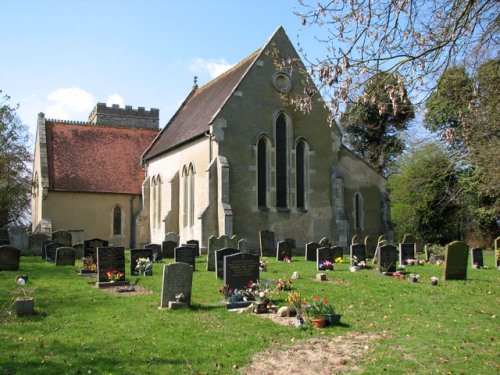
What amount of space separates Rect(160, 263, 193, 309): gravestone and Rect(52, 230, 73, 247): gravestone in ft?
44.9

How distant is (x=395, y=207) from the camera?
3434cm

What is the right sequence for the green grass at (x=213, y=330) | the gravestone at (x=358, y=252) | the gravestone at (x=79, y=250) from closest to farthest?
the green grass at (x=213, y=330)
the gravestone at (x=358, y=252)
the gravestone at (x=79, y=250)

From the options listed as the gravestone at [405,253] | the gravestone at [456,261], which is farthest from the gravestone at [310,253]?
the gravestone at [456,261]

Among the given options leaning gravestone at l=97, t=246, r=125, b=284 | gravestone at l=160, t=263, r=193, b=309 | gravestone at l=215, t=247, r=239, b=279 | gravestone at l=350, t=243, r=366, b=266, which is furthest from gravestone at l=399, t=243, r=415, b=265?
gravestone at l=160, t=263, r=193, b=309

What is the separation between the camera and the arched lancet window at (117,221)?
3256 centimetres

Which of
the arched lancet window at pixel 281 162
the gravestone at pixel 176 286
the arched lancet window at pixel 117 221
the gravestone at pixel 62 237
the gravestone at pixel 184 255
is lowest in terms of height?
the gravestone at pixel 176 286

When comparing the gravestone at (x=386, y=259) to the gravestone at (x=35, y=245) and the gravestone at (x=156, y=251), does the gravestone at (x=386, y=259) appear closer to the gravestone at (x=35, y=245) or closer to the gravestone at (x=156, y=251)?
the gravestone at (x=156, y=251)

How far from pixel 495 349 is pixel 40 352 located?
7.35 meters

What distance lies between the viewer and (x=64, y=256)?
18828 millimetres

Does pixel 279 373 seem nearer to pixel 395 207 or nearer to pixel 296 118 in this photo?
pixel 296 118

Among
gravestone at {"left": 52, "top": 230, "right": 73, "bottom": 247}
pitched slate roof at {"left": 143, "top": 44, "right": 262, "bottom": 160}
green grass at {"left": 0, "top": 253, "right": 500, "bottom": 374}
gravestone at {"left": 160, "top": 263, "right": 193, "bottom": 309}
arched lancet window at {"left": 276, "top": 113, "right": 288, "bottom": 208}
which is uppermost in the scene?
pitched slate roof at {"left": 143, "top": 44, "right": 262, "bottom": 160}

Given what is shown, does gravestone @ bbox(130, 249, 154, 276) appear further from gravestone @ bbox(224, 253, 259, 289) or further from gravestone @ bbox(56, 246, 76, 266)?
gravestone @ bbox(224, 253, 259, 289)

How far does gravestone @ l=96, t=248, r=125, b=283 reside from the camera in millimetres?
14377

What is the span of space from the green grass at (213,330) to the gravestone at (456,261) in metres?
1.23
